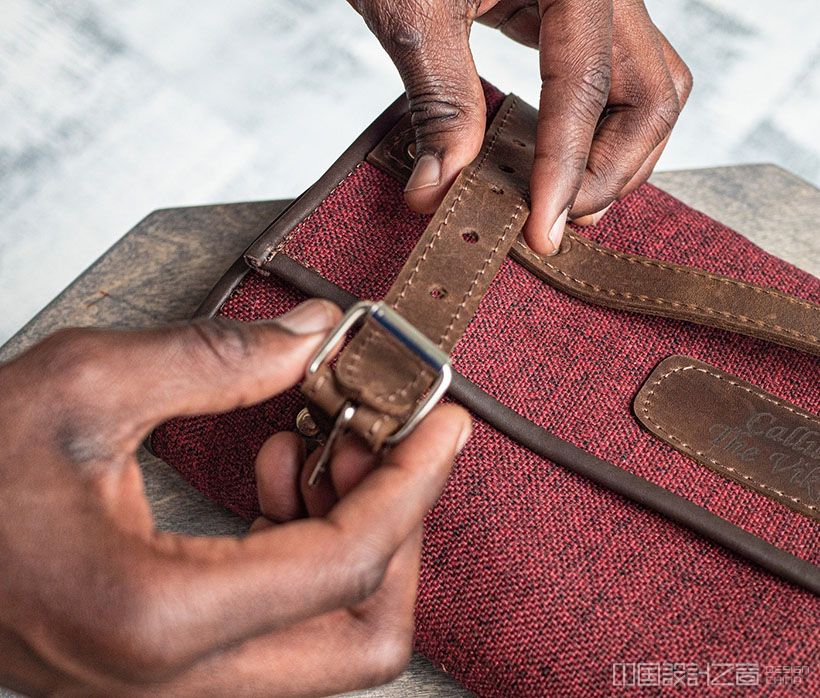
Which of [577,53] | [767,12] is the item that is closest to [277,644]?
[577,53]

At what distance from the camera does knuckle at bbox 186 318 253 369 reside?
2.48 ft

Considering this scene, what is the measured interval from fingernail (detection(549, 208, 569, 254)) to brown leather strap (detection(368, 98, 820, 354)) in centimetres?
2

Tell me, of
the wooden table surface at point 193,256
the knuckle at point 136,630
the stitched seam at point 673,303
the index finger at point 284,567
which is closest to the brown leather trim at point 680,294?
the stitched seam at point 673,303

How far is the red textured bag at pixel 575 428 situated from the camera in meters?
0.91

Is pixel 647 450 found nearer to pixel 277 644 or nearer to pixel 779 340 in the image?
pixel 779 340

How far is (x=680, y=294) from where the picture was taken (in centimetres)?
104

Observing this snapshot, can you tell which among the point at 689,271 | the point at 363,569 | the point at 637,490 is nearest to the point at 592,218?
the point at 689,271

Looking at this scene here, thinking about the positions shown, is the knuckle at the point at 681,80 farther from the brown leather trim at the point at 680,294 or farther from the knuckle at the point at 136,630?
the knuckle at the point at 136,630

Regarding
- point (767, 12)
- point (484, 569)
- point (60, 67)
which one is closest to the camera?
point (484, 569)

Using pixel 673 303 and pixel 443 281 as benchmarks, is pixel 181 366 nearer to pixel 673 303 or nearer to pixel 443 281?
pixel 443 281

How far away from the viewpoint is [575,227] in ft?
3.75

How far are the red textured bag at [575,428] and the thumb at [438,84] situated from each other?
0.03m

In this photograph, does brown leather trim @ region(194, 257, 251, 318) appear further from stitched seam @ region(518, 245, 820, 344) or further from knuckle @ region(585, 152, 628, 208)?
Result: knuckle @ region(585, 152, 628, 208)

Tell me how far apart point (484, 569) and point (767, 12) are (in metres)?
2.06
